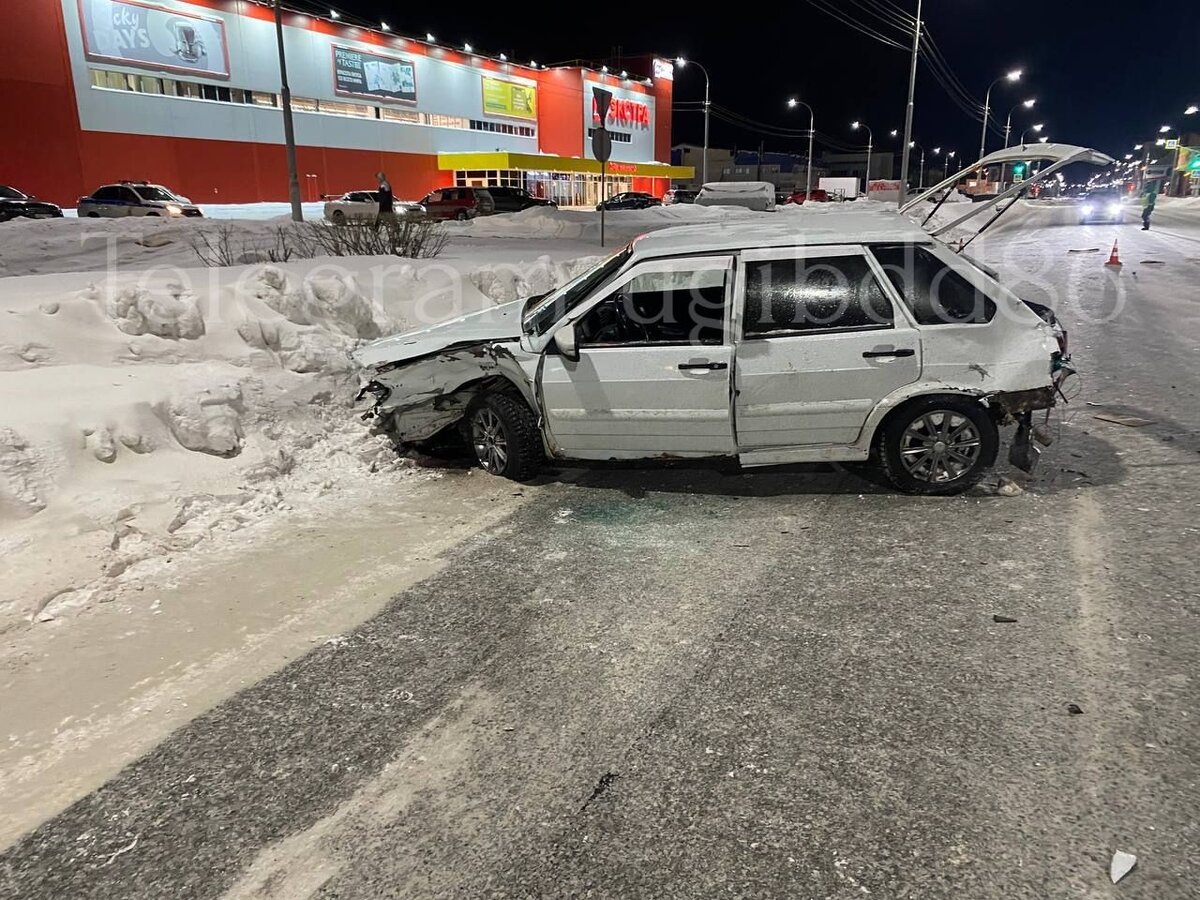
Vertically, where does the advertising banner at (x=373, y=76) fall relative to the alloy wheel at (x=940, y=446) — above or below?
above

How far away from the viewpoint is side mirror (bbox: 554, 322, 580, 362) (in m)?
5.21

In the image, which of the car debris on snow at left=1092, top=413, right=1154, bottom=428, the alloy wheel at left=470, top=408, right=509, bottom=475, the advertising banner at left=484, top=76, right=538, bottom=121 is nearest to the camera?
the alloy wheel at left=470, top=408, right=509, bottom=475

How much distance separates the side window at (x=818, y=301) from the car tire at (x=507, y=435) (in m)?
1.65

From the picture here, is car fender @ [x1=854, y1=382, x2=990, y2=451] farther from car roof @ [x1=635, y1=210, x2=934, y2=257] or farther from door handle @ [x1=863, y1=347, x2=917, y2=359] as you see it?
car roof @ [x1=635, y1=210, x2=934, y2=257]

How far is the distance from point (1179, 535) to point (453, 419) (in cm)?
463

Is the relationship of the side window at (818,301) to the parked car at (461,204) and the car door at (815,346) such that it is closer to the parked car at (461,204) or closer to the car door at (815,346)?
the car door at (815,346)

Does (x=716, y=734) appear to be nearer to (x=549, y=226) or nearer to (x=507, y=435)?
(x=507, y=435)

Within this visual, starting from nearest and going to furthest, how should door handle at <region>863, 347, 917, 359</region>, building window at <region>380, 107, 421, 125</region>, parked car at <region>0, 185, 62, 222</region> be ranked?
door handle at <region>863, 347, 917, 359</region> < parked car at <region>0, 185, 62, 222</region> < building window at <region>380, 107, 421, 125</region>

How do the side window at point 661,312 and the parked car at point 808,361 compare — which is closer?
the parked car at point 808,361

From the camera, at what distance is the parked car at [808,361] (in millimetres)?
5074

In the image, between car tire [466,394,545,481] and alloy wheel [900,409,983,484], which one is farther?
car tire [466,394,545,481]

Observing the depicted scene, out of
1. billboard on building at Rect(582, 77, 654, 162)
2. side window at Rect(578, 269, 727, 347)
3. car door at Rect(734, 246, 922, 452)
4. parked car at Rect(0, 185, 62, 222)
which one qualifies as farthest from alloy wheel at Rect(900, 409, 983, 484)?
billboard on building at Rect(582, 77, 654, 162)

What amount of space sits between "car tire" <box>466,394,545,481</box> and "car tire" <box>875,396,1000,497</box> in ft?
7.70

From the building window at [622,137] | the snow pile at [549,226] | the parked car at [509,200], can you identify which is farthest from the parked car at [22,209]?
the building window at [622,137]
